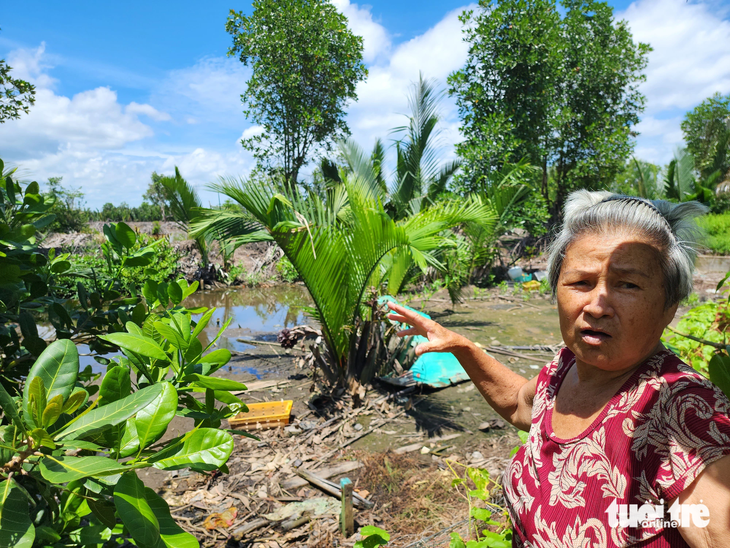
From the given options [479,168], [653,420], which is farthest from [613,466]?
[479,168]

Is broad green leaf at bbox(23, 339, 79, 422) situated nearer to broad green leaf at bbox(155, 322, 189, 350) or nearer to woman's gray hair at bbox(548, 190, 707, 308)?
broad green leaf at bbox(155, 322, 189, 350)

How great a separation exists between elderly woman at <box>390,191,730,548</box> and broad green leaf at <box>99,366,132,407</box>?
3.37 ft

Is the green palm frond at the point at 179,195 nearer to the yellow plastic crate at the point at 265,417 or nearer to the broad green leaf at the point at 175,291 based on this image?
the yellow plastic crate at the point at 265,417

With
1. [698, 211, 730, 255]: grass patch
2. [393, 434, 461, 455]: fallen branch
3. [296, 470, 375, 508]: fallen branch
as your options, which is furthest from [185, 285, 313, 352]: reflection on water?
[698, 211, 730, 255]: grass patch

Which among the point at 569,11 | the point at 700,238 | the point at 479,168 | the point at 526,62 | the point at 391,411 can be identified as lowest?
the point at 391,411

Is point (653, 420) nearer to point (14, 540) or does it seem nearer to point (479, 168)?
point (14, 540)

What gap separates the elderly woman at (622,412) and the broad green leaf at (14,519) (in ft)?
3.54

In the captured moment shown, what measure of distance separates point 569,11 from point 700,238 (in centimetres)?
1555

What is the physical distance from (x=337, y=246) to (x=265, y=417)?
1631 mm

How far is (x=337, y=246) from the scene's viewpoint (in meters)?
3.77

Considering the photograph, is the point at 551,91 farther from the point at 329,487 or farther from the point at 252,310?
the point at 329,487

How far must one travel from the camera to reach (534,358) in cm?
528

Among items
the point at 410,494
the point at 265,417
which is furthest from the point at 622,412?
the point at 265,417

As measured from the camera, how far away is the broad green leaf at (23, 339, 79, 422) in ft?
2.25
